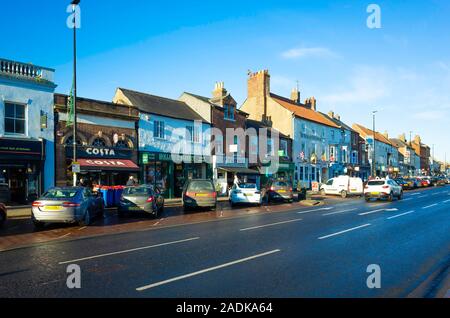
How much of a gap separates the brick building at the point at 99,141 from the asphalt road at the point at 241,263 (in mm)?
11622

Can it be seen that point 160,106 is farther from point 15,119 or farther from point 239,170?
point 15,119

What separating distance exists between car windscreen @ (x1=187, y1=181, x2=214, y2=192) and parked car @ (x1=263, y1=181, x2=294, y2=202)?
7.32m

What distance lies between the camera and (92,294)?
555 centimetres

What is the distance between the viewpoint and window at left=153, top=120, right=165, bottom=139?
27.2 m

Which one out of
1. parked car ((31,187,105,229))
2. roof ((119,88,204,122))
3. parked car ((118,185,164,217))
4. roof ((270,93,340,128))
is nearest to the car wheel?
parked car ((31,187,105,229))

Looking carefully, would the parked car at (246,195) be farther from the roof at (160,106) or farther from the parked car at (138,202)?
the roof at (160,106)

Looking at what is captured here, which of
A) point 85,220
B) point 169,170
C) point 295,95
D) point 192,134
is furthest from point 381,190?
point 295,95

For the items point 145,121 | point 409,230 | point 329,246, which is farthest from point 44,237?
point 145,121

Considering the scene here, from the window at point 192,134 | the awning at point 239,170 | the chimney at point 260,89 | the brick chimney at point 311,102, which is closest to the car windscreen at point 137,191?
the window at point 192,134

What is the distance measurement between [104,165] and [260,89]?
26.8 meters

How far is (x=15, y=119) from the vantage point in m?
19.9

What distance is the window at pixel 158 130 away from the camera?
89.3ft
